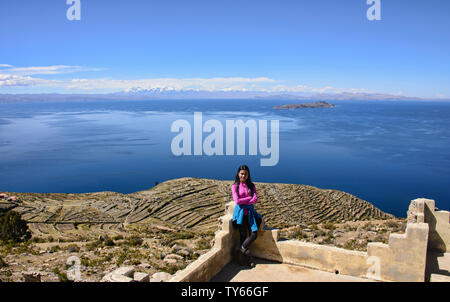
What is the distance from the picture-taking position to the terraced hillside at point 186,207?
23.5m

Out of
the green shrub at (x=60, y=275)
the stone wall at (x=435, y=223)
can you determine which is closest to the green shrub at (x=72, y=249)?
the green shrub at (x=60, y=275)

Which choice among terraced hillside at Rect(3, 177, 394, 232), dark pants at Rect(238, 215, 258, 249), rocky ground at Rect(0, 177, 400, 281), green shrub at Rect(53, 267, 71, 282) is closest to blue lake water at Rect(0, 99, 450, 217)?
terraced hillside at Rect(3, 177, 394, 232)

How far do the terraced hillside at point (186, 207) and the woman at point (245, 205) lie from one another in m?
15.0

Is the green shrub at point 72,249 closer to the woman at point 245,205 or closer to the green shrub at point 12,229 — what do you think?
the green shrub at point 12,229

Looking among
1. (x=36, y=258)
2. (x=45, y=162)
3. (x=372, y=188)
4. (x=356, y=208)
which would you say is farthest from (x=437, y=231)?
(x=45, y=162)

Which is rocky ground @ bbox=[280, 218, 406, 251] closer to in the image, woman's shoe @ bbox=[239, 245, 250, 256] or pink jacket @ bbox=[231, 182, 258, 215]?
woman's shoe @ bbox=[239, 245, 250, 256]

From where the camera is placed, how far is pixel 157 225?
22578 millimetres

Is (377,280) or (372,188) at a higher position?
(377,280)

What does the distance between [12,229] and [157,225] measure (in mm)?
8361

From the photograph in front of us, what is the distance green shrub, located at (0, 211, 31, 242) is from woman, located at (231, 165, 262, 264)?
14.4 m

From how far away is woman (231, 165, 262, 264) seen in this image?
6.88m

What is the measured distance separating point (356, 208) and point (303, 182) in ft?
38.9
